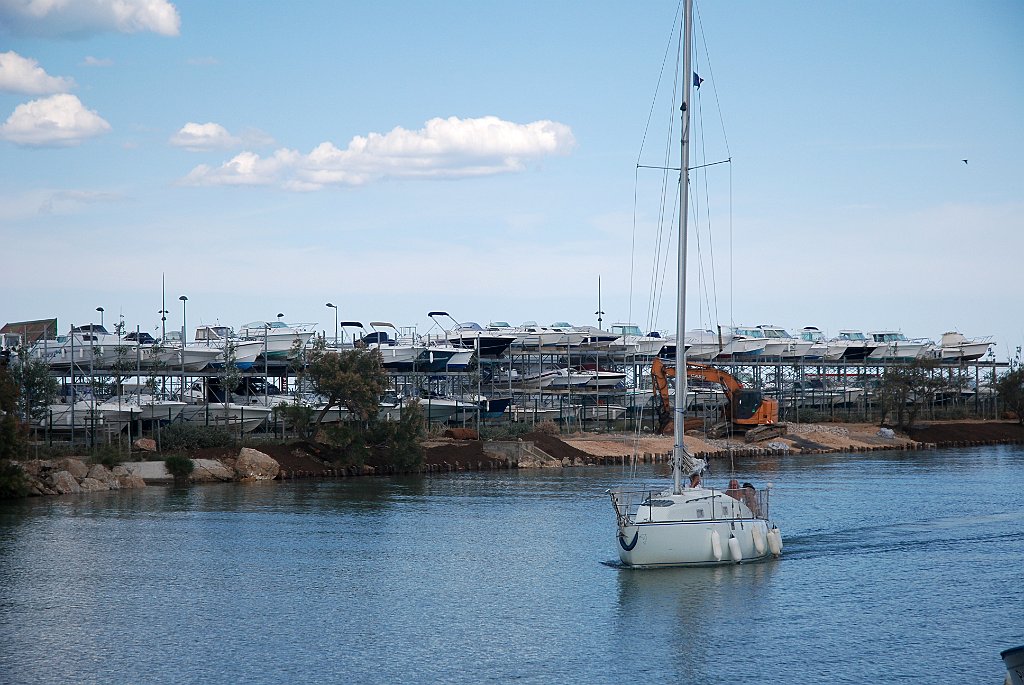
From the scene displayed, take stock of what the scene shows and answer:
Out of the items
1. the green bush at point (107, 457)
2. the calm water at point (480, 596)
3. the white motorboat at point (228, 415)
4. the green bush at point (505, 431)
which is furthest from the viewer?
the green bush at point (505, 431)

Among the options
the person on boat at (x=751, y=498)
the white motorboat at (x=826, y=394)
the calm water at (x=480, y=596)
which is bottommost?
the calm water at (x=480, y=596)

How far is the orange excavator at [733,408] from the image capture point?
82.4 metres

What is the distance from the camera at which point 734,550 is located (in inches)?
1280

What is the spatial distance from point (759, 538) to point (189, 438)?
36.8m

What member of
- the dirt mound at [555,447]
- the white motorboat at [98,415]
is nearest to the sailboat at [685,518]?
the dirt mound at [555,447]

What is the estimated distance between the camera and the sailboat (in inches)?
1246

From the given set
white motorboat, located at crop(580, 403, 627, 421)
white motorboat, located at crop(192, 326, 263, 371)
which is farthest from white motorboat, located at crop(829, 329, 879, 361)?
white motorboat, located at crop(192, 326, 263, 371)

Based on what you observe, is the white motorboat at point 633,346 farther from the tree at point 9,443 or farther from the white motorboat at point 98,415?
the tree at point 9,443

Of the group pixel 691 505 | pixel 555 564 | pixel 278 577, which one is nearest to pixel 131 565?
pixel 278 577

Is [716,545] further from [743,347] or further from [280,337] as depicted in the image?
[743,347]

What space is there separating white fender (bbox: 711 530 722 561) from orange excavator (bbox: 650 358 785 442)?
49.5m

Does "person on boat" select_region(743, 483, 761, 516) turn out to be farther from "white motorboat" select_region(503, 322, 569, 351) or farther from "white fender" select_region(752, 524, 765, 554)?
"white motorboat" select_region(503, 322, 569, 351)

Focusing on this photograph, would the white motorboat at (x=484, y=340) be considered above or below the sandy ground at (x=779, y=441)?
above

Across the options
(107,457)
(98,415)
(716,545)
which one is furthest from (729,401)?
(716,545)
